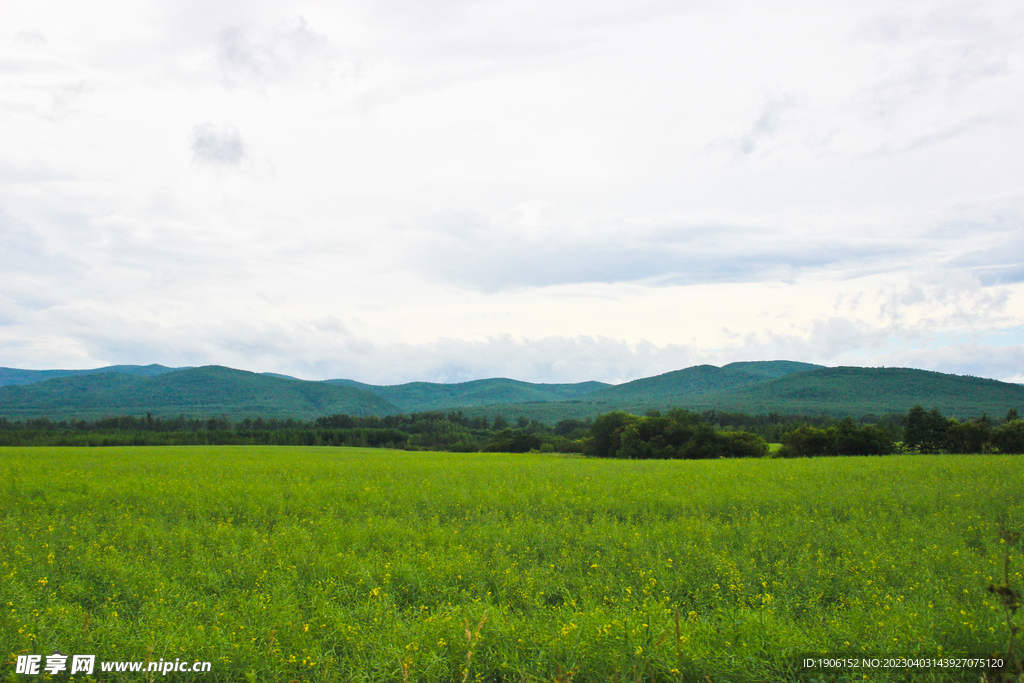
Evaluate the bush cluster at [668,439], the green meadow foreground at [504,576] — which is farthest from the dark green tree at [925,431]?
the green meadow foreground at [504,576]

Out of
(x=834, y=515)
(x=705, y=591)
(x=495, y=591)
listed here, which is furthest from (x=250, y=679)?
(x=834, y=515)

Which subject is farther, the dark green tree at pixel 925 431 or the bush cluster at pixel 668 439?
the bush cluster at pixel 668 439

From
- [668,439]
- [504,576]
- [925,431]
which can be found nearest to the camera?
[504,576]

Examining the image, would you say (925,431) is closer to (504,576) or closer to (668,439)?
(668,439)

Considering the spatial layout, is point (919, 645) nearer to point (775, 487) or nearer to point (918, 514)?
point (918, 514)

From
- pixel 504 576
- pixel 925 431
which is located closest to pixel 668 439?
pixel 925 431

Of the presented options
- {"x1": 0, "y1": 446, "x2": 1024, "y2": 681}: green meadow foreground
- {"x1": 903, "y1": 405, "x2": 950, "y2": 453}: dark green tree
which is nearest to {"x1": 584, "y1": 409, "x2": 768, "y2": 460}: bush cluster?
{"x1": 903, "y1": 405, "x2": 950, "y2": 453}: dark green tree

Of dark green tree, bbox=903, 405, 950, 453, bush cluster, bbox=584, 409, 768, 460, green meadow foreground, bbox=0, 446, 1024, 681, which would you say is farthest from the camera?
bush cluster, bbox=584, 409, 768, 460

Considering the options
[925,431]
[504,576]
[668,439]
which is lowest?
[668,439]

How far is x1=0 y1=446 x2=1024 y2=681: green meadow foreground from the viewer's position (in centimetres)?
694

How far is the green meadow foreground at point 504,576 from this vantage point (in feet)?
22.8

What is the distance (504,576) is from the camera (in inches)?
408

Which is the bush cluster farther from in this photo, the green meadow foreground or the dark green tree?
the green meadow foreground

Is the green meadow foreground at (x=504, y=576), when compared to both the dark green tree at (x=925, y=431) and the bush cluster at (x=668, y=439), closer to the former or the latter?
the bush cluster at (x=668, y=439)
